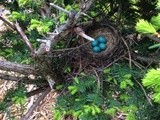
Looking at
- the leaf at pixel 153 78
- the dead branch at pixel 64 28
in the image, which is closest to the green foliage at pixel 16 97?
the dead branch at pixel 64 28

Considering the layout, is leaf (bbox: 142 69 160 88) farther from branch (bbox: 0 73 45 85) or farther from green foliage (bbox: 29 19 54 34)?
branch (bbox: 0 73 45 85)

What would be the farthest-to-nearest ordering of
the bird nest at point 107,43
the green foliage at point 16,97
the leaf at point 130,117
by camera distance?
the bird nest at point 107,43, the green foliage at point 16,97, the leaf at point 130,117

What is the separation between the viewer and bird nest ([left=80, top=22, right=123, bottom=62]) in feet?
6.97

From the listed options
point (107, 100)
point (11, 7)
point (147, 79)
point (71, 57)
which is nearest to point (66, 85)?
point (71, 57)

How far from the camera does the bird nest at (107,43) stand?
212 cm

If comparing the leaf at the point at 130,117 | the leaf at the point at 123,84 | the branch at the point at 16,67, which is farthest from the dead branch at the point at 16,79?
the leaf at the point at 130,117

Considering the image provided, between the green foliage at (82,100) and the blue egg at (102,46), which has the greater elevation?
the blue egg at (102,46)

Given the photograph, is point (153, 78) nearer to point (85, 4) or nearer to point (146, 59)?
point (85, 4)

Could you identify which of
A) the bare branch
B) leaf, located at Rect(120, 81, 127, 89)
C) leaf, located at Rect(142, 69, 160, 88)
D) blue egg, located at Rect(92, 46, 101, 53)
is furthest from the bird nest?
leaf, located at Rect(142, 69, 160, 88)

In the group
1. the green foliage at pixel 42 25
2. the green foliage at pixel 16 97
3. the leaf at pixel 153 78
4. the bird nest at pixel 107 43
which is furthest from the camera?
the bird nest at pixel 107 43

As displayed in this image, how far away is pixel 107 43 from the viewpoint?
87.0 inches

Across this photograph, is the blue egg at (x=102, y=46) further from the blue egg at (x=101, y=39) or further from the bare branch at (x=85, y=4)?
the bare branch at (x=85, y=4)

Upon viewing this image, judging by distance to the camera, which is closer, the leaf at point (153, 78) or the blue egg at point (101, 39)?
the leaf at point (153, 78)

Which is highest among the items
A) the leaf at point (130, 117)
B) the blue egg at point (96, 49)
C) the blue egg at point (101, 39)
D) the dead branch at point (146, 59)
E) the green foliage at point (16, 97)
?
the blue egg at point (101, 39)
